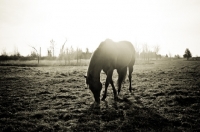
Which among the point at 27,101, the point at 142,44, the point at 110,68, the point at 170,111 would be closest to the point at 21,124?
the point at 27,101

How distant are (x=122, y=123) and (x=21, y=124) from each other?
291 centimetres

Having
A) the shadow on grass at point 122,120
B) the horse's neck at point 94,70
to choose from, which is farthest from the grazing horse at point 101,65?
the shadow on grass at point 122,120

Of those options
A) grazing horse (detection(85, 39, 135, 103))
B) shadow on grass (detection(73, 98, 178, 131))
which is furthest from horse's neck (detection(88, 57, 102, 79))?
shadow on grass (detection(73, 98, 178, 131))

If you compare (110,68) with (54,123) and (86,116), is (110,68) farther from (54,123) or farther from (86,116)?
(54,123)

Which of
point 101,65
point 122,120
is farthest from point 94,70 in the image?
point 122,120

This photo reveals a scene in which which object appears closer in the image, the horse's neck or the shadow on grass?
the shadow on grass

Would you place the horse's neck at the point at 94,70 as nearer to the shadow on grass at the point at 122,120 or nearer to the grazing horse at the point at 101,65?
the grazing horse at the point at 101,65

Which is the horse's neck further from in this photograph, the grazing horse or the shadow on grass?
the shadow on grass

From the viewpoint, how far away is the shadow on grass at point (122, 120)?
3.85 m

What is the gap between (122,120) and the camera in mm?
4309

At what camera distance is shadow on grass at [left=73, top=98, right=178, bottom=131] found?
385cm

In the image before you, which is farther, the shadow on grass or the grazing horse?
the grazing horse

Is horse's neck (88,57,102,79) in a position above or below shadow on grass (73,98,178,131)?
above

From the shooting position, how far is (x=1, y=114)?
4.89 metres
